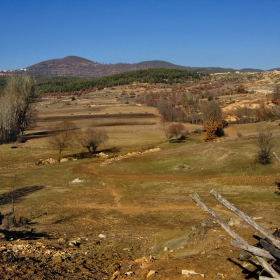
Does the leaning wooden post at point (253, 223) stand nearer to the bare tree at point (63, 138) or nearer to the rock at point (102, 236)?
the rock at point (102, 236)

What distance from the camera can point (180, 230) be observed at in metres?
20.1

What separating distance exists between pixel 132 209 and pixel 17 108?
5388 cm

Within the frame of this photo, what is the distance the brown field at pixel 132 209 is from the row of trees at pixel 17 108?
11.4m

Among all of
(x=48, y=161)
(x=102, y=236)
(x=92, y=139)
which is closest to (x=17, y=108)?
(x=92, y=139)

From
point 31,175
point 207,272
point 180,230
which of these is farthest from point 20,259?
point 31,175

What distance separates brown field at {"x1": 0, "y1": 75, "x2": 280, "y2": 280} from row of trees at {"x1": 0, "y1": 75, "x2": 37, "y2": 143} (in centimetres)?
1138

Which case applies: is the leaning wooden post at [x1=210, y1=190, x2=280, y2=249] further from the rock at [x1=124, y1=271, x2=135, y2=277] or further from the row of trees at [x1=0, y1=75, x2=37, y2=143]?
the row of trees at [x1=0, y1=75, x2=37, y2=143]

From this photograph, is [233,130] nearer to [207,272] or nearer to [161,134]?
[161,134]

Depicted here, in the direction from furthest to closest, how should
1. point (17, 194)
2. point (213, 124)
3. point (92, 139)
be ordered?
point (213, 124) → point (92, 139) → point (17, 194)

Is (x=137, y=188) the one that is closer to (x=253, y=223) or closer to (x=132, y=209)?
(x=132, y=209)

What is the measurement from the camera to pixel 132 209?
88.9 ft

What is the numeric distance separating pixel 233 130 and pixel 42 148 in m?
34.6

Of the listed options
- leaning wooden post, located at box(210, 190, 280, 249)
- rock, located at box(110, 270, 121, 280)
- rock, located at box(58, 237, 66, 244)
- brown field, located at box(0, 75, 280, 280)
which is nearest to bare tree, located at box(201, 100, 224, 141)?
brown field, located at box(0, 75, 280, 280)

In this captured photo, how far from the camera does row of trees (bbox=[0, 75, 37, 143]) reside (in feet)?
232
